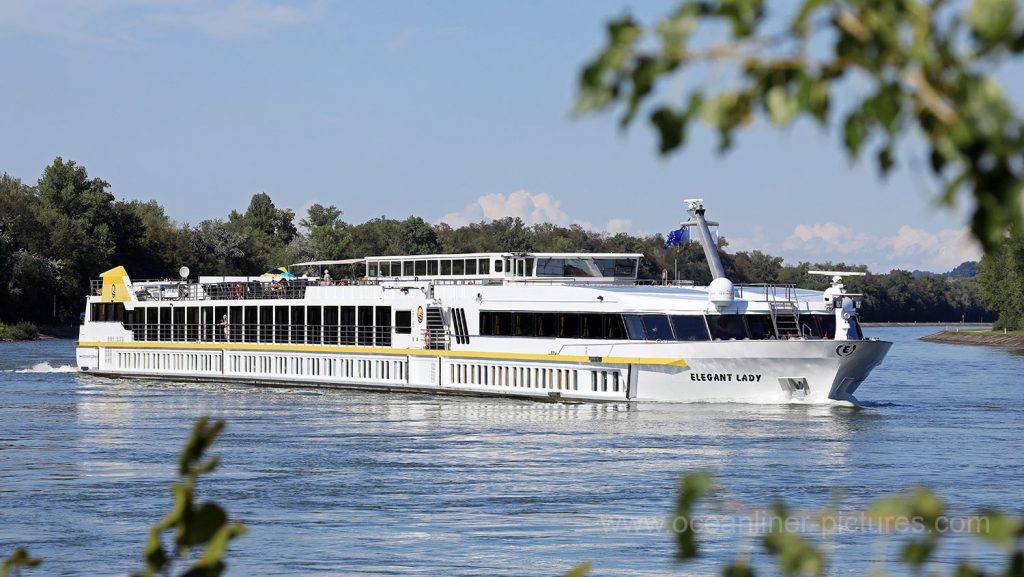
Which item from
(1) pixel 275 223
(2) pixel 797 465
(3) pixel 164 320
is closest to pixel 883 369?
(3) pixel 164 320

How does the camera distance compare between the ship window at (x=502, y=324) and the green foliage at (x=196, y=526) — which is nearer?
the green foliage at (x=196, y=526)

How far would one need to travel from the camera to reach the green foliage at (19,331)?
109250 mm

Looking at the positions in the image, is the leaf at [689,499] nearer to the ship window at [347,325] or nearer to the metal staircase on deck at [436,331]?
the metal staircase on deck at [436,331]

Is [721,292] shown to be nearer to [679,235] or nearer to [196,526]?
[679,235]

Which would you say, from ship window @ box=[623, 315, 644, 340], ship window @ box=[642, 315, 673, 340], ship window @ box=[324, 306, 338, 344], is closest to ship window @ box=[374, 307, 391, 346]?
ship window @ box=[324, 306, 338, 344]

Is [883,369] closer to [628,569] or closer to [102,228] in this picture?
[628,569]

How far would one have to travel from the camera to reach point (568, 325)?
44594 millimetres

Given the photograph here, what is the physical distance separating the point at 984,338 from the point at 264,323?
92.4m

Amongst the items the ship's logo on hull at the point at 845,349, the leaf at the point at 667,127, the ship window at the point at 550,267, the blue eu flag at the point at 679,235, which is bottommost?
the ship's logo on hull at the point at 845,349

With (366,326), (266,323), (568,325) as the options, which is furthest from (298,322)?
(568,325)

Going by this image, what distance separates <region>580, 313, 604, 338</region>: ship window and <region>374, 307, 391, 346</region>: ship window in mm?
10381

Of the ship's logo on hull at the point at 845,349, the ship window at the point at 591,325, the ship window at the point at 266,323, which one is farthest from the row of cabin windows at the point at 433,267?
the ship's logo on hull at the point at 845,349

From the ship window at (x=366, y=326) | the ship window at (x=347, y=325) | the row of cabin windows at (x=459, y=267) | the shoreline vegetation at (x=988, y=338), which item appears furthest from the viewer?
the shoreline vegetation at (x=988, y=338)

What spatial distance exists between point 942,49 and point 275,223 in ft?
605
